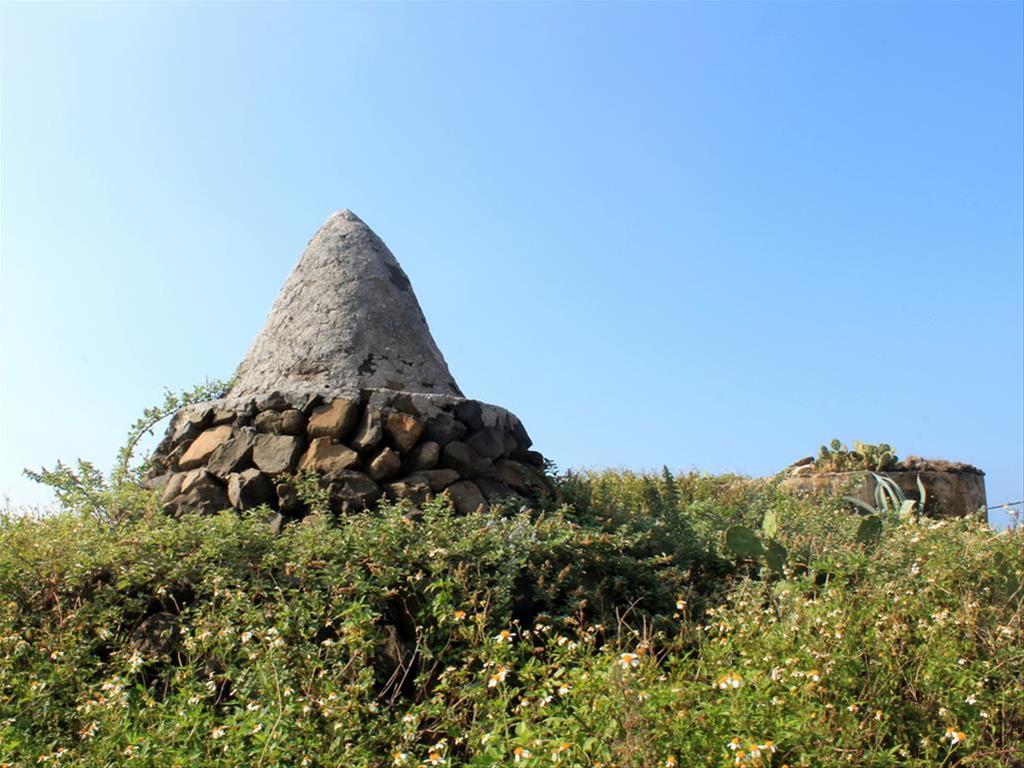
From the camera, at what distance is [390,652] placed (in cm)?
418

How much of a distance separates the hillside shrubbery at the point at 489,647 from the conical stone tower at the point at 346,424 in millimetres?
332

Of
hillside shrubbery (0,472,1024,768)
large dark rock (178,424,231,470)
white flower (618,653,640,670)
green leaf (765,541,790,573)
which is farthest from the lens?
large dark rock (178,424,231,470)

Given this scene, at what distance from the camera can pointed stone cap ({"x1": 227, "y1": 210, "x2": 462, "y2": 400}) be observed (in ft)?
21.1

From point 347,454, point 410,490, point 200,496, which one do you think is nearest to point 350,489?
point 347,454

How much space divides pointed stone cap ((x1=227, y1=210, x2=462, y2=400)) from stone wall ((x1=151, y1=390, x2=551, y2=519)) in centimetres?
19

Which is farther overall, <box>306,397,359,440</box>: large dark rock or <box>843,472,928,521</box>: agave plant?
<box>843,472,928,521</box>: agave plant

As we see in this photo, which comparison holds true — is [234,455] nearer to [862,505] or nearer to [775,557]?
[775,557]

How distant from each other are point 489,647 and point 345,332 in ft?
10.9

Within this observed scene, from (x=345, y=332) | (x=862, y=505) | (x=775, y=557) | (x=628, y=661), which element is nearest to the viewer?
(x=628, y=661)

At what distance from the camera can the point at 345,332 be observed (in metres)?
6.57

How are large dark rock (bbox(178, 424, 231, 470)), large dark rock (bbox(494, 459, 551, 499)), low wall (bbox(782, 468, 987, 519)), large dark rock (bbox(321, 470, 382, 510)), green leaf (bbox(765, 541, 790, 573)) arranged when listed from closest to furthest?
green leaf (bbox(765, 541, 790, 573)) < large dark rock (bbox(321, 470, 382, 510)) < large dark rock (bbox(178, 424, 231, 470)) < large dark rock (bbox(494, 459, 551, 499)) < low wall (bbox(782, 468, 987, 519))

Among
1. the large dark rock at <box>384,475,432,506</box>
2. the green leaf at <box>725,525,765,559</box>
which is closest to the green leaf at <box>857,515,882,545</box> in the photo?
the green leaf at <box>725,525,765,559</box>

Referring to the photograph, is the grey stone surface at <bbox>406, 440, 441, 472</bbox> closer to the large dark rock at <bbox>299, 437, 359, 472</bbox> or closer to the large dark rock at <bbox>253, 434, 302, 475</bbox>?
the large dark rock at <bbox>299, 437, 359, 472</bbox>

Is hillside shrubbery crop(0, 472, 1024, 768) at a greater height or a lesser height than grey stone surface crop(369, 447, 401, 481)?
lesser
